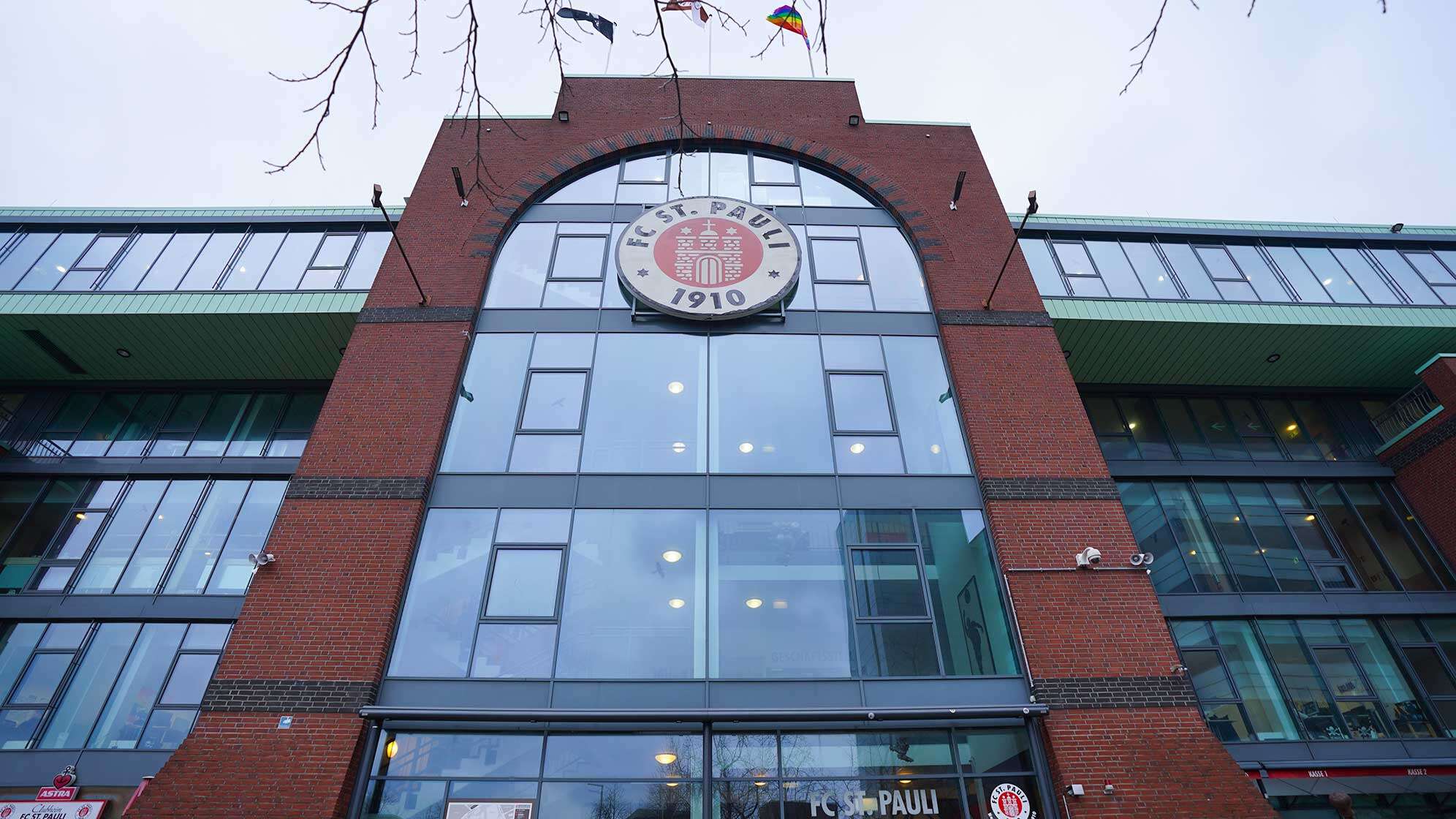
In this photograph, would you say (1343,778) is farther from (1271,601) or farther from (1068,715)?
(1068,715)

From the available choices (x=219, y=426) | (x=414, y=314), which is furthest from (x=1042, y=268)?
(x=219, y=426)

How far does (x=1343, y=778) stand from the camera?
1293cm

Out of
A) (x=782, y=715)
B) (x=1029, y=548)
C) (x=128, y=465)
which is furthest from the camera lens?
(x=128, y=465)

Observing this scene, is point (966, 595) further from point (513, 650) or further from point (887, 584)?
point (513, 650)

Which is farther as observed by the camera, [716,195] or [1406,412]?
[1406,412]

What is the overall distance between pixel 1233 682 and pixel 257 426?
20.7 meters

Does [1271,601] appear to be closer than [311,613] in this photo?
No

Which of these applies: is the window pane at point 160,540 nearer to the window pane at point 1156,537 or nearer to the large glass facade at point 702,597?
the large glass facade at point 702,597

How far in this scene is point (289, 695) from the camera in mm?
9781

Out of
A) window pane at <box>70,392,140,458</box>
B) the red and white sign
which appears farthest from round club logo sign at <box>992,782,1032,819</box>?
window pane at <box>70,392,140,458</box>

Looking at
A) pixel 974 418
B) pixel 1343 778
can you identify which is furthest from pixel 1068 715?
pixel 1343 778

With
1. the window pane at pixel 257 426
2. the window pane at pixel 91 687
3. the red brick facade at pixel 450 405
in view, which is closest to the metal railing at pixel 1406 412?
the red brick facade at pixel 450 405

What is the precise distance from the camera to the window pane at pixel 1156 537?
50.3ft

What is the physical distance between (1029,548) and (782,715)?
445 cm
